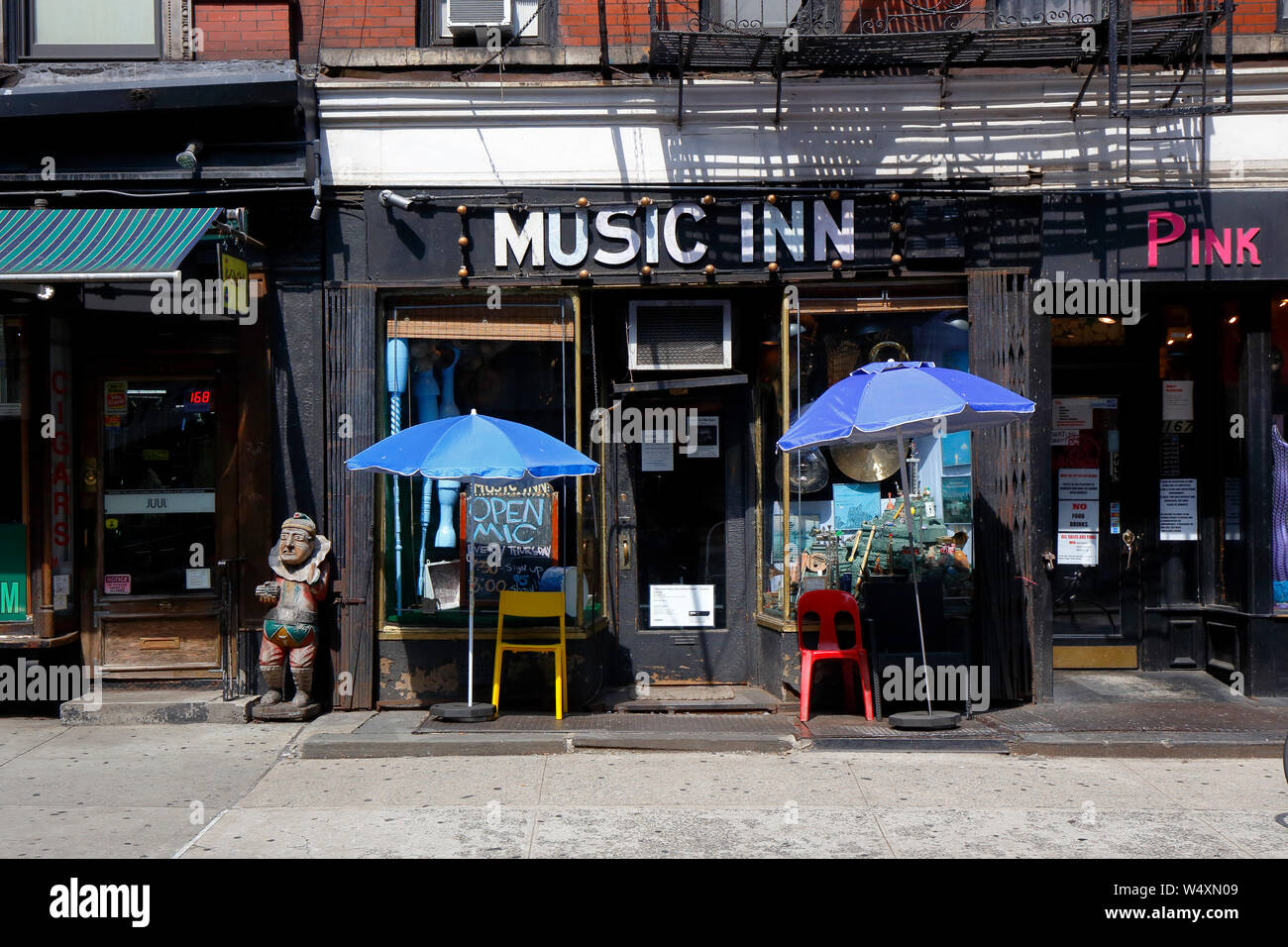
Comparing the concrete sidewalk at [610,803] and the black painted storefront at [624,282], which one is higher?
the black painted storefront at [624,282]

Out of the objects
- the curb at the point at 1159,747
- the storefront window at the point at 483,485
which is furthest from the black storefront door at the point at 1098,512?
the storefront window at the point at 483,485

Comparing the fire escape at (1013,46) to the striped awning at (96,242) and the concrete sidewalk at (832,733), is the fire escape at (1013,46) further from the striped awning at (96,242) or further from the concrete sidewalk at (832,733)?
the concrete sidewalk at (832,733)

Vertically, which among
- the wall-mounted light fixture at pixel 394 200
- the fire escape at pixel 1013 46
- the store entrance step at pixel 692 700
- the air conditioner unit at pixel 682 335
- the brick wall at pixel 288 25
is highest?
the brick wall at pixel 288 25

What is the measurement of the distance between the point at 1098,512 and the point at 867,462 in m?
2.27

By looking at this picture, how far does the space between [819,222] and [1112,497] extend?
142 inches

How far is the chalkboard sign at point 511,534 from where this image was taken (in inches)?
356

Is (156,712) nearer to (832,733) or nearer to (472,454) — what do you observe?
(472,454)

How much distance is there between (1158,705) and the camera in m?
8.80

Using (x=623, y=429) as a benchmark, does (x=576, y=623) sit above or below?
below

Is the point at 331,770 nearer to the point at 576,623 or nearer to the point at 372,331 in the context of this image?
the point at 576,623

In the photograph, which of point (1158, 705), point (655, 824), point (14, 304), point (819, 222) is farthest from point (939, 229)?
point (14, 304)

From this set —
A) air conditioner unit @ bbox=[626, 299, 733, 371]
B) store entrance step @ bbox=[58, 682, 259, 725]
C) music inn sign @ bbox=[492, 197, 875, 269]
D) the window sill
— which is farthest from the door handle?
store entrance step @ bbox=[58, 682, 259, 725]

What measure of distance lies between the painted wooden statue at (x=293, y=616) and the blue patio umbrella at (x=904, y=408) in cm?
366

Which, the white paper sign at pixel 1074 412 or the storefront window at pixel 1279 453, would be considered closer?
the storefront window at pixel 1279 453
